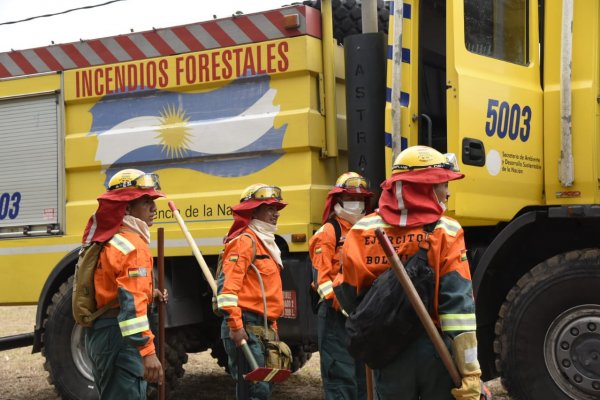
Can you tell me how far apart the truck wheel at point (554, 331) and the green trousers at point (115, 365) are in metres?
2.25

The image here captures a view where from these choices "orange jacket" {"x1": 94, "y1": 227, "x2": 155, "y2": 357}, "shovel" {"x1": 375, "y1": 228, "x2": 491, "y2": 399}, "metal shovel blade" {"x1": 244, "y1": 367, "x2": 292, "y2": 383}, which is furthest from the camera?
"metal shovel blade" {"x1": 244, "y1": 367, "x2": 292, "y2": 383}

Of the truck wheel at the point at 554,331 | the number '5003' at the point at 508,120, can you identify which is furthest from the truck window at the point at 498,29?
the truck wheel at the point at 554,331

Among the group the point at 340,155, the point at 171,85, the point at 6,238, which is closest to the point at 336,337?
the point at 340,155

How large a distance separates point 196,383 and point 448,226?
5.69 m

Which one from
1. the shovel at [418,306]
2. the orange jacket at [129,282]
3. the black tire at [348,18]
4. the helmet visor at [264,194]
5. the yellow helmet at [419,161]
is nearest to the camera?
the shovel at [418,306]

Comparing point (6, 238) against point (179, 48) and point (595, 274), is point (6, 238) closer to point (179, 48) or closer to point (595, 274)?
point (179, 48)

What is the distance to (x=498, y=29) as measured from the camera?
239 inches

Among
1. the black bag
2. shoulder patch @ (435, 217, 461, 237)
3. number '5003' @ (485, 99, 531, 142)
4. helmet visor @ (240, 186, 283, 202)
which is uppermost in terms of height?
number '5003' @ (485, 99, 531, 142)

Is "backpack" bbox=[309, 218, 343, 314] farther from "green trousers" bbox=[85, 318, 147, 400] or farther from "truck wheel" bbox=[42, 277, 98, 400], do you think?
"truck wheel" bbox=[42, 277, 98, 400]

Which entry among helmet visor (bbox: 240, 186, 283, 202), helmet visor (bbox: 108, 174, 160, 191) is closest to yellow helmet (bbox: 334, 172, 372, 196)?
helmet visor (bbox: 240, 186, 283, 202)

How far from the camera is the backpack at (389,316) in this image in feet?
12.2

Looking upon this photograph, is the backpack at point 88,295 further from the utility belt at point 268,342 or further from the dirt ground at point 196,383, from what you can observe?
the dirt ground at point 196,383

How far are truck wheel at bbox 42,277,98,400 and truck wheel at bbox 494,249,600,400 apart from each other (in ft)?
10.8

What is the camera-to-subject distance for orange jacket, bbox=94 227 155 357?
185 inches
